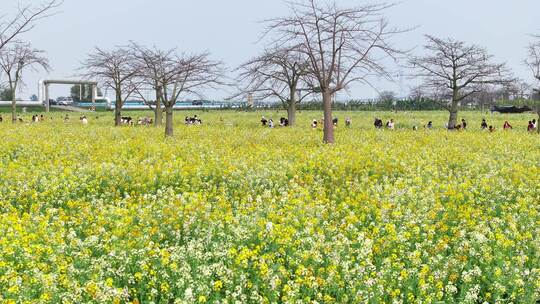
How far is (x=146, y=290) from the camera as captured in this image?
682 centimetres

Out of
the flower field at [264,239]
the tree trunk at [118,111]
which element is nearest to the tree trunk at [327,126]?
the flower field at [264,239]

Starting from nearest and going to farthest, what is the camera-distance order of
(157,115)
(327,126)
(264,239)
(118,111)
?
(264,239) → (327,126) → (157,115) → (118,111)

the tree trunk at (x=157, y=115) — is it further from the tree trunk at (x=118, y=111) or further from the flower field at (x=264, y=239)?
the flower field at (x=264, y=239)

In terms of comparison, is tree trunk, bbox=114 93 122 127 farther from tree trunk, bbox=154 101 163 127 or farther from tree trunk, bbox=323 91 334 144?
tree trunk, bbox=323 91 334 144

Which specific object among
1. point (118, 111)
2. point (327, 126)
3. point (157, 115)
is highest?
point (118, 111)

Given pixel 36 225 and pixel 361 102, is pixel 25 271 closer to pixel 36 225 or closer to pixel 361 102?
pixel 36 225

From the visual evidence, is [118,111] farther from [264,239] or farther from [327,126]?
[264,239]

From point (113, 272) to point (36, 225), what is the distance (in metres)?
3.49

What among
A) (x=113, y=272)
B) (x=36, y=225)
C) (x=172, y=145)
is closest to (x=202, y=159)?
(x=172, y=145)

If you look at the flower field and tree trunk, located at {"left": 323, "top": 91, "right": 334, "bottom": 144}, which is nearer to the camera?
the flower field

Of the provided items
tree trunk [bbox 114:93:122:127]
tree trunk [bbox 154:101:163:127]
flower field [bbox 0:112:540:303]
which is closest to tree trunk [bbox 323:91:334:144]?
flower field [bbox 0:112:540:303]

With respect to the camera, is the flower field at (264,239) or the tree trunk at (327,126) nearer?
the flower field at (264,239)

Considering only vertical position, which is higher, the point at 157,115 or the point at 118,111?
the point at 118,111

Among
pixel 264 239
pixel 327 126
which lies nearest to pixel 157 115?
pixel 327 126
